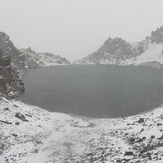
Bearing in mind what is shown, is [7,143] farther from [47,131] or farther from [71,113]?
[71,113]

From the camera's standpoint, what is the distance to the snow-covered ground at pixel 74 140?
1053 inches

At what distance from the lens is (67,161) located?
2820 centimetres

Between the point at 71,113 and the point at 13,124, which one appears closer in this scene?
the point at 13,124

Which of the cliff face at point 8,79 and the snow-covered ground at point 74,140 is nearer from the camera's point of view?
the snow-covered ground at point 74,140

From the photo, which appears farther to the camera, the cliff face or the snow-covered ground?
the cliff face

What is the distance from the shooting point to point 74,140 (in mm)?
36812

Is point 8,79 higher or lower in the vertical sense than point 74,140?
higher

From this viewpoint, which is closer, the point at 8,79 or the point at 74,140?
the point at 74,140

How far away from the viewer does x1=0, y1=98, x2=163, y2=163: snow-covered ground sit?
87.7 ft

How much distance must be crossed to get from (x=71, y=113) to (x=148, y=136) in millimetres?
29718

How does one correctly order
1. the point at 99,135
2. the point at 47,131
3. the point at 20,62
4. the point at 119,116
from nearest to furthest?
the point at 99,135
the point at 47,131
the point at 119,116
the point at 20,62

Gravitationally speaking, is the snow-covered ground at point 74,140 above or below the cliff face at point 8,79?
below

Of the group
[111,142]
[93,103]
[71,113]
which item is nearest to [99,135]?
[111,142]

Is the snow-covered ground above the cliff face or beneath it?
beneath
